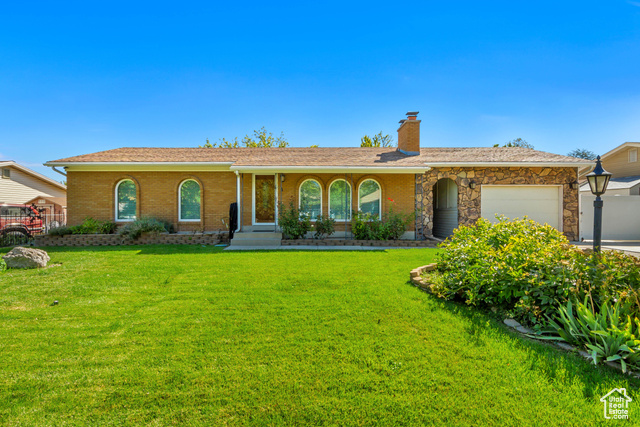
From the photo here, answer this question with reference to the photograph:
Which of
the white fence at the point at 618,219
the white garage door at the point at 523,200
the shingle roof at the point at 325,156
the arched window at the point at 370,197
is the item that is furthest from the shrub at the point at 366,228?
the white fence at the point at 618,219

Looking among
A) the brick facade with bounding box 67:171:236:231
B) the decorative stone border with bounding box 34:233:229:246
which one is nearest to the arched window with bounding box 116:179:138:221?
the brick facade with bounding box 67:171:236:231

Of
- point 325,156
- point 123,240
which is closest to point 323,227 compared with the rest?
point 325,156

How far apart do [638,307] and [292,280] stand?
15.0 feet

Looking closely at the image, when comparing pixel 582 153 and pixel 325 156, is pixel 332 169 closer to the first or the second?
pixel 325 156

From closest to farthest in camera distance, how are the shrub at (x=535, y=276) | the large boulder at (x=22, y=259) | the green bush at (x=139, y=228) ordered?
the shrub at (x=535, y=276)
the large boulder at (x=22, y=259)
the green bush at (x=139, y=228)

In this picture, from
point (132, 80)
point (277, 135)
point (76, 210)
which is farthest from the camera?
point (277, 135)

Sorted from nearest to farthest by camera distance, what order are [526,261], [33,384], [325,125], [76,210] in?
[33,384] < [526,261] < [76,210] < [325,125]

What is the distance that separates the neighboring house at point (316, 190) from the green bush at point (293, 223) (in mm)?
618

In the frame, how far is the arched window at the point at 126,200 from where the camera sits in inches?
488

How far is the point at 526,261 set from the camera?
3.75m

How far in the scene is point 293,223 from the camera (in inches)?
437

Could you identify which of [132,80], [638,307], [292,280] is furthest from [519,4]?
[132,80]

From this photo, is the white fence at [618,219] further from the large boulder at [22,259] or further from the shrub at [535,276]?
the large boulder at [22,259]

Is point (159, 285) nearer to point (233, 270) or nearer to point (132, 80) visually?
point (233, 270)
